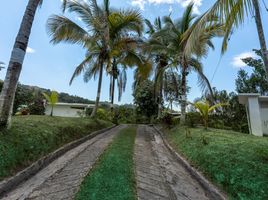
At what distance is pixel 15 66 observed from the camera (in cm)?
488

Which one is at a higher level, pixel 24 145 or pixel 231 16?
pixel 231 16

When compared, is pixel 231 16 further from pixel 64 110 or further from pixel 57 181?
pixel 64 110

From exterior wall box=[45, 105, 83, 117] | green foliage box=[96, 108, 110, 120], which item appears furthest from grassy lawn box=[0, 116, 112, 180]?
exterior wall box=[45, 105, 83, 117]

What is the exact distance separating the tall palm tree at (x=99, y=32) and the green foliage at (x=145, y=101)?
11982mm

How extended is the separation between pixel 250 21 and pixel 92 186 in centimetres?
456

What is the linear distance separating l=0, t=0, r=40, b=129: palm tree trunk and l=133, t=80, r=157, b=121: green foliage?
814 inches

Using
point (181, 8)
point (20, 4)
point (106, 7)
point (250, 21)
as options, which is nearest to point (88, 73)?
point (106, 7)

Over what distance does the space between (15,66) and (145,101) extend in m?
21.3

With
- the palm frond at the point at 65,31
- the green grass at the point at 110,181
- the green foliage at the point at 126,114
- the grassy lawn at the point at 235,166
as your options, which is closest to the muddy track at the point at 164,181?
the green grass at the point at 110,181

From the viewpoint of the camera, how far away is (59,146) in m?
6.11

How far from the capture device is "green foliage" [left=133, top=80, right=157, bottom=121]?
25.6m

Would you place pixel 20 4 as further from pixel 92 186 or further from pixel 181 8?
pixel 181 8

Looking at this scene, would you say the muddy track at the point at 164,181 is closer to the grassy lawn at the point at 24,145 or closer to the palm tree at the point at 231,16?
the grassy lawn at the point at 24,145

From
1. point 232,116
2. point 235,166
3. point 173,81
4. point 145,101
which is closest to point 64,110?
point 145,101
